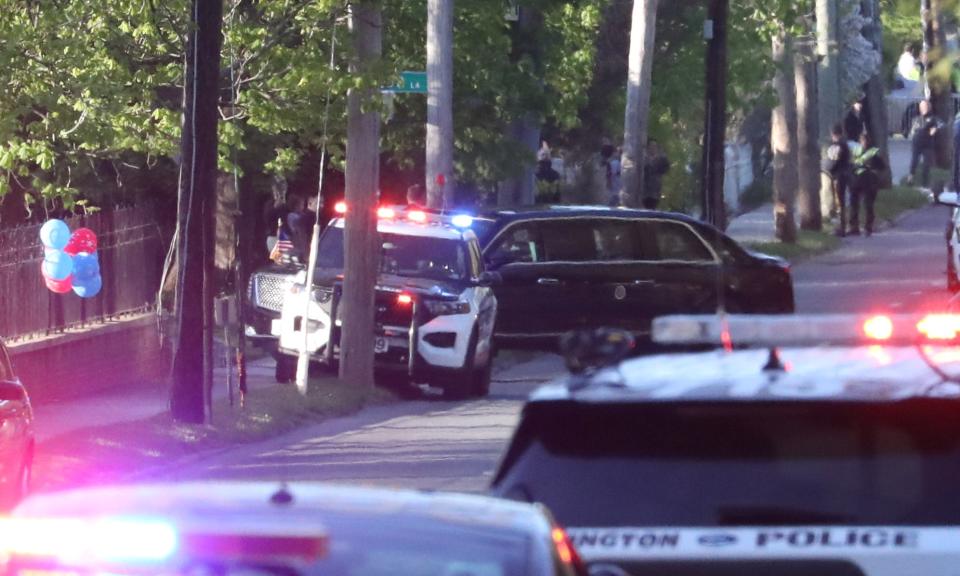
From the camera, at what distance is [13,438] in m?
11.2

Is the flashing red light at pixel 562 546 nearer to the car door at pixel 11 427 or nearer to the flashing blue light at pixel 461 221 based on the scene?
the car door at pixel 11 427

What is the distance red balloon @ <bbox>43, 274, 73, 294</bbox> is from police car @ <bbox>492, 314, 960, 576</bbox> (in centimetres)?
1540

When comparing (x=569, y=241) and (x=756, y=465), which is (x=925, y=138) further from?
(x=756, y=465)


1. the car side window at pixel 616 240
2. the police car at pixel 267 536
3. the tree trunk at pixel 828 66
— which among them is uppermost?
the tree trunk at pixel 828 66

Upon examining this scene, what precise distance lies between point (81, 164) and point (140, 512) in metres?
21.2

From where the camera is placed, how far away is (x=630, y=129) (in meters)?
31.2

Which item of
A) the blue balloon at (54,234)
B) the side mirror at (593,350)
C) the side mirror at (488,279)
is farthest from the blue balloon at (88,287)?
the side mirror at (593,350)

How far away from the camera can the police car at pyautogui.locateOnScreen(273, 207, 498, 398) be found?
19438 mm

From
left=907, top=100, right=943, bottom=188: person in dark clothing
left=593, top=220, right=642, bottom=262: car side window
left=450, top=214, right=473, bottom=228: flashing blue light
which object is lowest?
left=593, top=220, right=642, bottom=262: car side window

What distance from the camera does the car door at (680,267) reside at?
72.9ft

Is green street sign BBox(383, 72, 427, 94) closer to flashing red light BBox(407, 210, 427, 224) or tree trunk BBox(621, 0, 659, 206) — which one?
flashing red light BBox(407, 210, 427, 224)

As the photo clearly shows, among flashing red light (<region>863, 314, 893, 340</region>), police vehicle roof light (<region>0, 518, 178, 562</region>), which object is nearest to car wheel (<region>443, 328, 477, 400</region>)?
flashing red light (<region>863, 314, 893, 340</region>)

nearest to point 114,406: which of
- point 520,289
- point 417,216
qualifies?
point 417,216

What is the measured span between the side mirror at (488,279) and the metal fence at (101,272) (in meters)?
4.37
